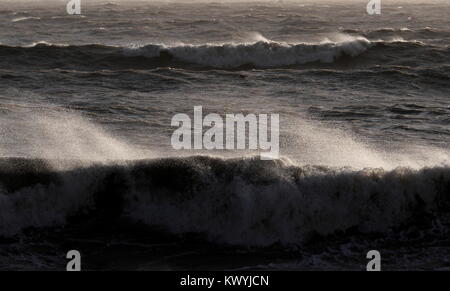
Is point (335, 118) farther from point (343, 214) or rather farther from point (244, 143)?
point (343, 214)

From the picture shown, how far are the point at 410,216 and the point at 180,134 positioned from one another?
4.85 m

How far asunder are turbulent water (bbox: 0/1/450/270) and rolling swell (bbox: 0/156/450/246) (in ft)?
0.06

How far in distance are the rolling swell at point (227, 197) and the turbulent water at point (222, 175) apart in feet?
0.06

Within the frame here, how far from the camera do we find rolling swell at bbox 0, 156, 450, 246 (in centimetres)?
1000

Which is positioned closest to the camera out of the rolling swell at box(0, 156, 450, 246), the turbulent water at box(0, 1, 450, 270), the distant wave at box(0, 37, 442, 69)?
the turbulent water at box(0, 1, 450, 270)

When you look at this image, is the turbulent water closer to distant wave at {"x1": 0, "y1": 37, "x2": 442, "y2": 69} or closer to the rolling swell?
the rolling swell

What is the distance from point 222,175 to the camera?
10578 millimetres

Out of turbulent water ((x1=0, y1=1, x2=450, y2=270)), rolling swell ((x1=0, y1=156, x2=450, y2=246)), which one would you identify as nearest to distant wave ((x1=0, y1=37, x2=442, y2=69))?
turbulent water ((x1=0, y1=1, x2=450, y2=270))

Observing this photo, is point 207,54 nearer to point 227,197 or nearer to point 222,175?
point 222,175

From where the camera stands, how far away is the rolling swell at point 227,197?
10.0 metres

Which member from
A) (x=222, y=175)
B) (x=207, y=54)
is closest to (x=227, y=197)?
(x=222, y=175)

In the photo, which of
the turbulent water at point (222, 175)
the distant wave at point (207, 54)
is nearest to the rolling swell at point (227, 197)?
the turbulent water at point (222, 175)

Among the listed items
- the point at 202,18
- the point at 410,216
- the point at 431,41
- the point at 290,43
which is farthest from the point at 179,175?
the point at 202,18

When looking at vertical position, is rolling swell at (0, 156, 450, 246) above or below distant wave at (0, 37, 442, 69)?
below
